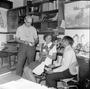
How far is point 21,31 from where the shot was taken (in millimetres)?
1997

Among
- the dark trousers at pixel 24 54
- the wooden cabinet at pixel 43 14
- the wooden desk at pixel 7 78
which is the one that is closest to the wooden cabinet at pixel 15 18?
the wooden cabinet at pixel 43 14

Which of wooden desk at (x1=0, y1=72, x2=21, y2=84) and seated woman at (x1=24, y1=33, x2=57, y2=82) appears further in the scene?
seated woman at (x1=24, y1=33, x2=57, y2=82)

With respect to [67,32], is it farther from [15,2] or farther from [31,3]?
[15,2]

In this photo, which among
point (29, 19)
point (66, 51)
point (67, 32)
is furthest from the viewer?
point (29, 19)

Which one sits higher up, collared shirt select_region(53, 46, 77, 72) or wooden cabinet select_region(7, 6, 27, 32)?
wooden cabinet select_region(7, 6, 27, 32)

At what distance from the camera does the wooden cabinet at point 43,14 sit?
82.7 inches

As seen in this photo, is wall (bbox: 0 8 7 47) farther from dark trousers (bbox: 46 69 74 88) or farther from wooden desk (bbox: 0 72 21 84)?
dark trousers (bbox: 46 69 74 88)

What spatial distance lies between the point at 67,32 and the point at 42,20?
3.10 ft

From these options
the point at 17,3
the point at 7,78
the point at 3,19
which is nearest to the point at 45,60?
the point at 7,78

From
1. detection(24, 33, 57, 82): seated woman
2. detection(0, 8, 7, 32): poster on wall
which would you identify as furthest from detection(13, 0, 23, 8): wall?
detection(24, 33, 57, 82): seated woman

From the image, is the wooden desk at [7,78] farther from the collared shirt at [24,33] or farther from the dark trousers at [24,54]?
the collared shirt at [24,33]

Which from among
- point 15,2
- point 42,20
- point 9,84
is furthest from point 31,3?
point 9,84

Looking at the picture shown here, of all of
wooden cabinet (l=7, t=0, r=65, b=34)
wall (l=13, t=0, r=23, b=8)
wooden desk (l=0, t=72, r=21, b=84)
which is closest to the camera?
wooden desk (l=0, t=72, r=21, b=84)

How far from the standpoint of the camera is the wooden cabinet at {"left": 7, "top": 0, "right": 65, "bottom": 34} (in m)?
2.10
